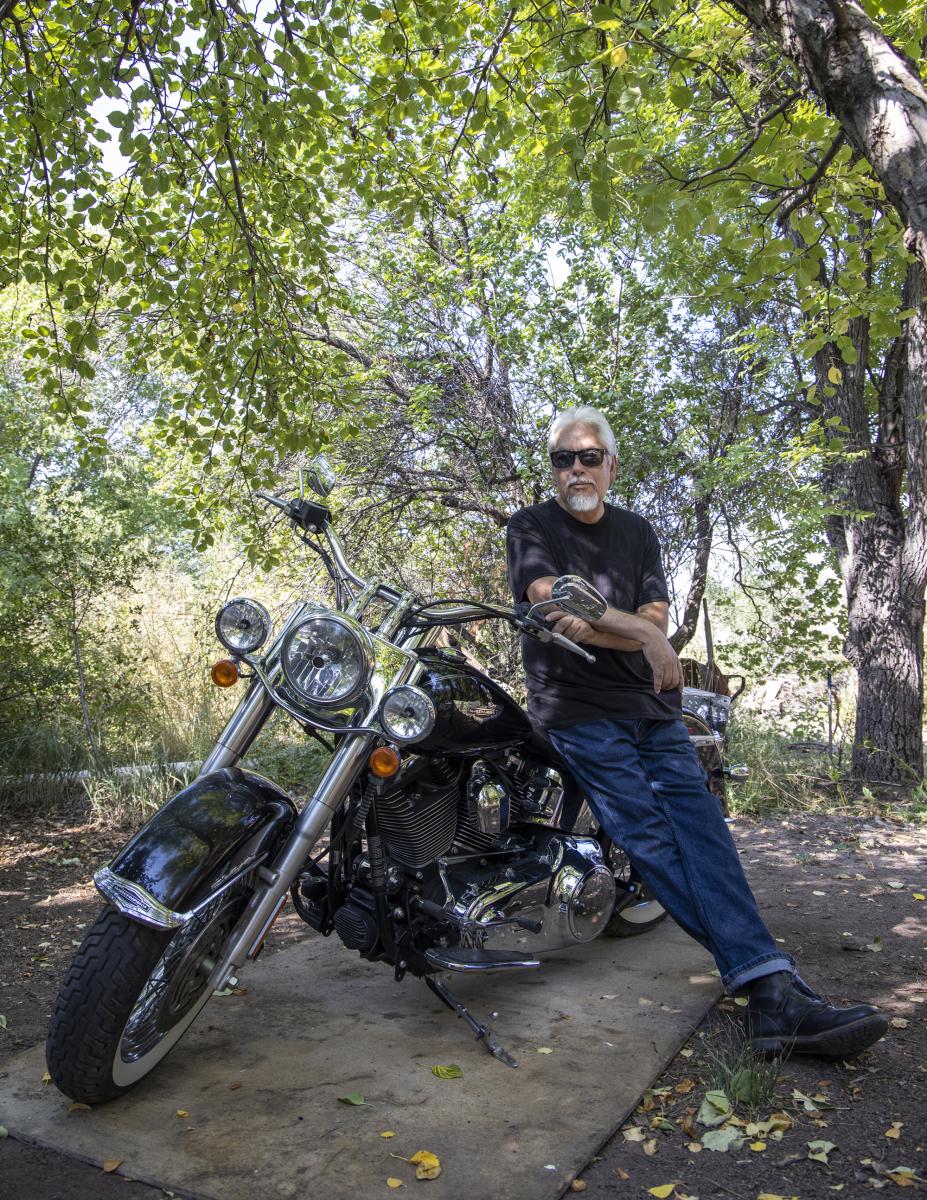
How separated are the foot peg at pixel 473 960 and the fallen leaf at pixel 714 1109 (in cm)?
58

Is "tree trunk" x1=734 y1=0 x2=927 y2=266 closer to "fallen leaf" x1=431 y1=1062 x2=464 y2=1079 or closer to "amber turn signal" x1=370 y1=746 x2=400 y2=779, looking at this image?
"amber turn signal" x1=370 y1=746 x2=400 y2=779

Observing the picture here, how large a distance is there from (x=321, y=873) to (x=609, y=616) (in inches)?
47.5

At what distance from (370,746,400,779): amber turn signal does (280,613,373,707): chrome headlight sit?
166mm

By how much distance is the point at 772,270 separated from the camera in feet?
12.4

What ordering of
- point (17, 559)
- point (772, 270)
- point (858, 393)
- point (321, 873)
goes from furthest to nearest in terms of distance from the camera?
point (858, 393) < point (17, 559) < point (772, 270) < point (321, 873)

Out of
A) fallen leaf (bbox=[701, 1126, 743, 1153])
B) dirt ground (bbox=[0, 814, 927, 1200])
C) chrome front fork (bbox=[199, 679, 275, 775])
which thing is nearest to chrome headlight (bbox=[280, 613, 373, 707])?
chrome front fork (bbox=[199, 679, 275, 775])

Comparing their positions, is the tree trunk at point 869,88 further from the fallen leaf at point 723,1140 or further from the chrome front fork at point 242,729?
the fallen leaf at point 723,1140

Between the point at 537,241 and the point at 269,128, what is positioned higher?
the point at 537,241

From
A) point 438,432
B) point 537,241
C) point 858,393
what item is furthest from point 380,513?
point 858,393

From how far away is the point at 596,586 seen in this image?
11.6 ft

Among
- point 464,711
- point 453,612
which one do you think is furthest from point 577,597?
point 464,711

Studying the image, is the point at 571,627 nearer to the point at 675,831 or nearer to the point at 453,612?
the point at 453,612

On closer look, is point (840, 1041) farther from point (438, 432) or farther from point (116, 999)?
point (438, 432)

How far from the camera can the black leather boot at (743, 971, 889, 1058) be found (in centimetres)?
283
